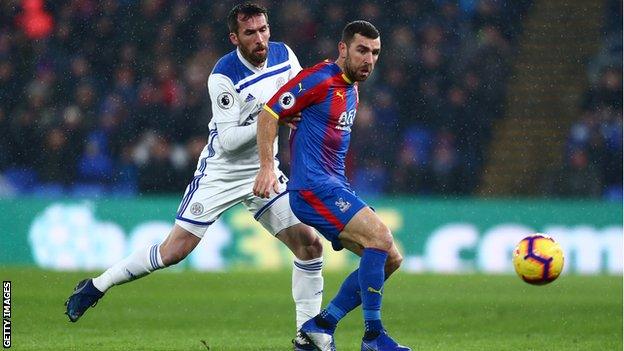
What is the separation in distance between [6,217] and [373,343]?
975 cm

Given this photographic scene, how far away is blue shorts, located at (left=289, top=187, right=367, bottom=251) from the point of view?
6957 mm

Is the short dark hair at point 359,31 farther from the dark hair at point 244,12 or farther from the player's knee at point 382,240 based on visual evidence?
the player's knee at point 382,240

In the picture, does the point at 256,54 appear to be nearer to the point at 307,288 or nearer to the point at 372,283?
the point at 307,288

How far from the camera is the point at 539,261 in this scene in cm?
761

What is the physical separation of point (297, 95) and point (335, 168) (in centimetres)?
50

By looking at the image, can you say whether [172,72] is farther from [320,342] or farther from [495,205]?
[320,342]

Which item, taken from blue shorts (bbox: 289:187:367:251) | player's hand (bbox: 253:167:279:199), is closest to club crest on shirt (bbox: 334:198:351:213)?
blue shorts (bbox: 289:187:367:251)

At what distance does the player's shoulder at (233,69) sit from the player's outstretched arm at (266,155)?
0.76 meters

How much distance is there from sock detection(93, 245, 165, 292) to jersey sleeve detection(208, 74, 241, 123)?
3.21 ft

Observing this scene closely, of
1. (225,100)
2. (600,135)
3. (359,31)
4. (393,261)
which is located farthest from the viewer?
(600,135)

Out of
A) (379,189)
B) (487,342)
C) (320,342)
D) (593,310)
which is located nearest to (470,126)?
(379,189)

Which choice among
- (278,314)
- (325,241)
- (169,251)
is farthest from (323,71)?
(325,241)

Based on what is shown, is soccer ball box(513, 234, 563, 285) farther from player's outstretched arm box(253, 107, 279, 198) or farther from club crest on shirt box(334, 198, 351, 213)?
player's outstretched arm box(253, 107, 279, 198)

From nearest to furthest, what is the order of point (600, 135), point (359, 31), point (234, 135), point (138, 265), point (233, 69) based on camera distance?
point (359, 31), point (234, 135), point (233, 69), point (138, 265), point (600, 135)
